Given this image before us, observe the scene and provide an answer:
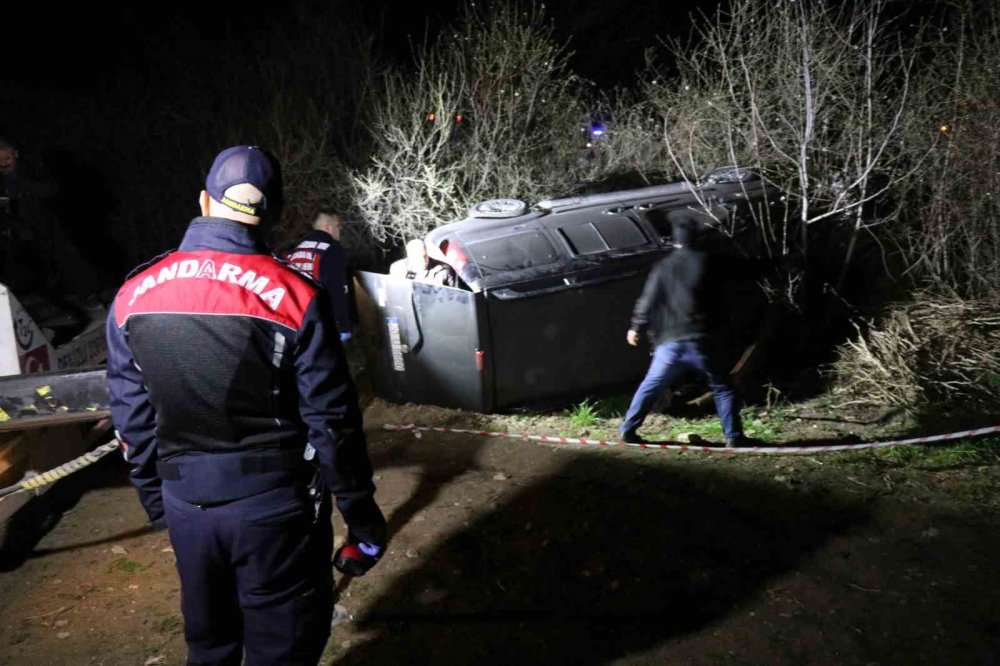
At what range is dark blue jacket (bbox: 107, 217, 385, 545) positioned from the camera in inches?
84.6

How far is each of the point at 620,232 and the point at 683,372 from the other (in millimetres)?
1735

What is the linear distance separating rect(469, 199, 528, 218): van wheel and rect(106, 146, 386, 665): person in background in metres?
4.34

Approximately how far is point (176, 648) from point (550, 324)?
3535 mm

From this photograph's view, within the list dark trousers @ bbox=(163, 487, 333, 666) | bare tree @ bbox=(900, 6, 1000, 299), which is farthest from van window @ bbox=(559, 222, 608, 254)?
A: dark trousers @ bbox=(163, 487, 333, 666)

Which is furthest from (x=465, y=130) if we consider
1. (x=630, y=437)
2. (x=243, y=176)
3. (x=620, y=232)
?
(x=243, y=176)

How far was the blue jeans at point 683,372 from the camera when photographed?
4996mm

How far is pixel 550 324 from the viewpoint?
593 cm

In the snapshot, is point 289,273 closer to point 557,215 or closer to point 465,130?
point 557,215

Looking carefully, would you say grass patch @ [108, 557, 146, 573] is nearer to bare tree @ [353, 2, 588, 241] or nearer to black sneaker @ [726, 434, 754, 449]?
black sneaker @ [726, 434, 754, 449]

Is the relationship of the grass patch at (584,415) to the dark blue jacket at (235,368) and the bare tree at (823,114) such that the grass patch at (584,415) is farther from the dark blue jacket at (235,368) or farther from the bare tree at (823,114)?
the dark blue jacket at (235,368)

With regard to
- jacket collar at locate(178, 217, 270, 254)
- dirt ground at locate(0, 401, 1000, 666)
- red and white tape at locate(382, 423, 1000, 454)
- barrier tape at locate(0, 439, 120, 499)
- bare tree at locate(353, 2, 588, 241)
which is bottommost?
dirt ground at locate(0, 401, 1000, 666)

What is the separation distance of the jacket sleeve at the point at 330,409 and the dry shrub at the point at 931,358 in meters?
5.11

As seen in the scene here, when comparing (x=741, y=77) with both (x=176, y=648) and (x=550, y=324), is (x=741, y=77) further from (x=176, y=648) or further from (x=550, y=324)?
(x=176, y=648)

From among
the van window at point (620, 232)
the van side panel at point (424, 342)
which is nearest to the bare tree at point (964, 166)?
the van window at point (620, 232)
